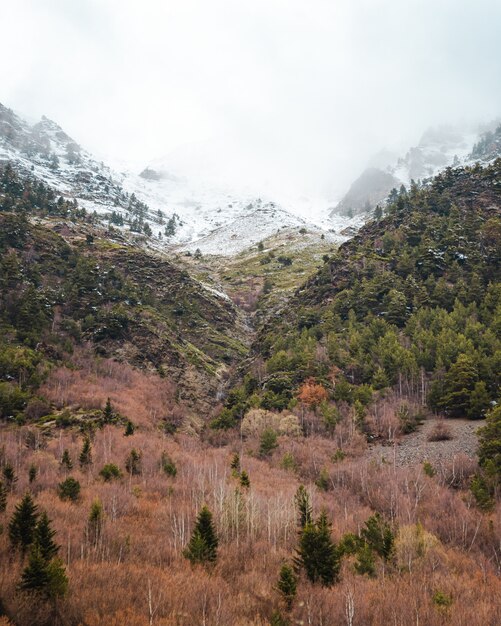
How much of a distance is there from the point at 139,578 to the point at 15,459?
20714 millimetres

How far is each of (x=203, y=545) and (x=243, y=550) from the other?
248cm

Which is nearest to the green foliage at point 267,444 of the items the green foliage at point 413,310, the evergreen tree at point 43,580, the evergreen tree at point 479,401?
the green foliage at point 413,310

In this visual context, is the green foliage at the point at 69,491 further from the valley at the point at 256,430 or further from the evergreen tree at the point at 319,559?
the evergreen tree at the point at 319,559

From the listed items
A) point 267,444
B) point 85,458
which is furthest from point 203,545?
point 267,444

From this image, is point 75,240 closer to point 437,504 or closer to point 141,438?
point 141,438

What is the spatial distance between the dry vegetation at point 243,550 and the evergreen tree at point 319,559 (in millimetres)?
442

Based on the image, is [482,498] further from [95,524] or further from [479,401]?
[479,401]

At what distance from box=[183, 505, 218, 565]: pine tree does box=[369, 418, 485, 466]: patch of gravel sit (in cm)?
2074

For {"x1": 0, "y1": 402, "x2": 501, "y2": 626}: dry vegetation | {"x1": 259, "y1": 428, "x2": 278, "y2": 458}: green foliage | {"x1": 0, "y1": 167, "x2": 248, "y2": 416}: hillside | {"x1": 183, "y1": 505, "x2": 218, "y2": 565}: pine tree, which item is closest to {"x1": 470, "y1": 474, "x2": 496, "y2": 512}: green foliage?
{"x1": 0, "y1": 402, "x2": 501, "y2": 626}: dry vegetation

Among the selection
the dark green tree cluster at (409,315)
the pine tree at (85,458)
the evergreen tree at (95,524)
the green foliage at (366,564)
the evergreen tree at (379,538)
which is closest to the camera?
the green foliage at (366,564)

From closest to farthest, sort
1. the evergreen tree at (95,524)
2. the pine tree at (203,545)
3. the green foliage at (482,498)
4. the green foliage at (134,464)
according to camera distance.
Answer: the pine tree at (203,545) < the evergreen tree at (95,524) < the green foliage at (482,498) < the green foliage at (134,464)

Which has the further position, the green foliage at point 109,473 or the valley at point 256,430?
the green foliage at point 109,473

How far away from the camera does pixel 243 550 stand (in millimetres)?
15383

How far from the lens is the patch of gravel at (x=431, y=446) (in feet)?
105
